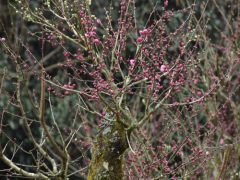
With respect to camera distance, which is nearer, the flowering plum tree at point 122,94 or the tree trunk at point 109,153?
the flowering plum tree at point 122,94

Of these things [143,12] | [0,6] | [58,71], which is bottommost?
[58,71]

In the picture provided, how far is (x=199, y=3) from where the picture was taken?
6.43 m

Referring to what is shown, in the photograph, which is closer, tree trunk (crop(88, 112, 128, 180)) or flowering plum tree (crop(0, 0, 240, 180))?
flowering plum tree (crop(0, 0, 240, 180))

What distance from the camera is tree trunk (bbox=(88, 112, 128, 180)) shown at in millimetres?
2861

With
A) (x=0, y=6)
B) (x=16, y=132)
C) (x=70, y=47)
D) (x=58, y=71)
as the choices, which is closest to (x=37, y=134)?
(x=16, y=132)

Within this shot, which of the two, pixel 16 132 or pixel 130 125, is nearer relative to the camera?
pixel 130 125

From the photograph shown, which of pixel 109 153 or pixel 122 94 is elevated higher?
pixel 122 94

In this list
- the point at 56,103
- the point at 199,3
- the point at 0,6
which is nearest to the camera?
the point at 0,6

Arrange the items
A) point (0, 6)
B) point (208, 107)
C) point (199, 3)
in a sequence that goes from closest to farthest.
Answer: point (208, 107)
point (0, 6)
point (199, 3)

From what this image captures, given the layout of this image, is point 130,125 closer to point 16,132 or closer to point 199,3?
point 16,132

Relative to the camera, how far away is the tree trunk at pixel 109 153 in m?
2.86

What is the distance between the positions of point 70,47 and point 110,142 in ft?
11.9

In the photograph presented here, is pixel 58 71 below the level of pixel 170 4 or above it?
below

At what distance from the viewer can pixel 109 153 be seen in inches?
114
